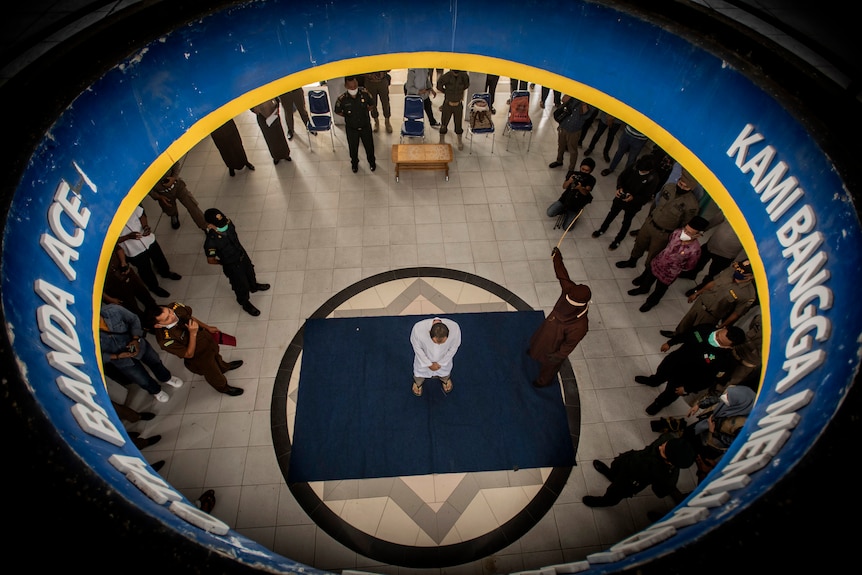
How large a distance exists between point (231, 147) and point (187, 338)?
15.3 ft

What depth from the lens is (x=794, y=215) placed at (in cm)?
328

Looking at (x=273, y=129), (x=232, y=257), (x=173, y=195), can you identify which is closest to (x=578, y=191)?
(x=232, y=257)

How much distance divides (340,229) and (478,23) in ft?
12.9

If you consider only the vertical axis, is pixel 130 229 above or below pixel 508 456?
above

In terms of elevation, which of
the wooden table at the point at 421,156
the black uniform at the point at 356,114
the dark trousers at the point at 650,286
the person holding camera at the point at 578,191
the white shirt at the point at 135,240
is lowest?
the dark trousers at the point at 650,286

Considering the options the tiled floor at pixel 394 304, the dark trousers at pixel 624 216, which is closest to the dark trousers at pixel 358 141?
the tiled floor at pixel 394 304

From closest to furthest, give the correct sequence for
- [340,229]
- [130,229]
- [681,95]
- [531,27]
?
[681,95] < [531,27] < [130,229] < [340,229]

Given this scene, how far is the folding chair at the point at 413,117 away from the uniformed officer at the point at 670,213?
4.62 meters

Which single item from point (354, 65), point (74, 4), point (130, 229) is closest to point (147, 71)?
point (74, 4)

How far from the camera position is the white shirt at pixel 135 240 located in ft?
18.5

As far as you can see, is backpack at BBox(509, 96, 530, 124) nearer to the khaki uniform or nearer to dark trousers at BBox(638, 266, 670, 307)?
dark trousers at BBox(638, 266, 670, 307)

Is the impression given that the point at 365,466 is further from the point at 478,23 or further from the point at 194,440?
the point at 478,23

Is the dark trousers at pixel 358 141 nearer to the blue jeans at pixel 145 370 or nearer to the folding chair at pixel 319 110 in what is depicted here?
the folding chair at pixel 319 110

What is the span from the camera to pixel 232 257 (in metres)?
5.67
